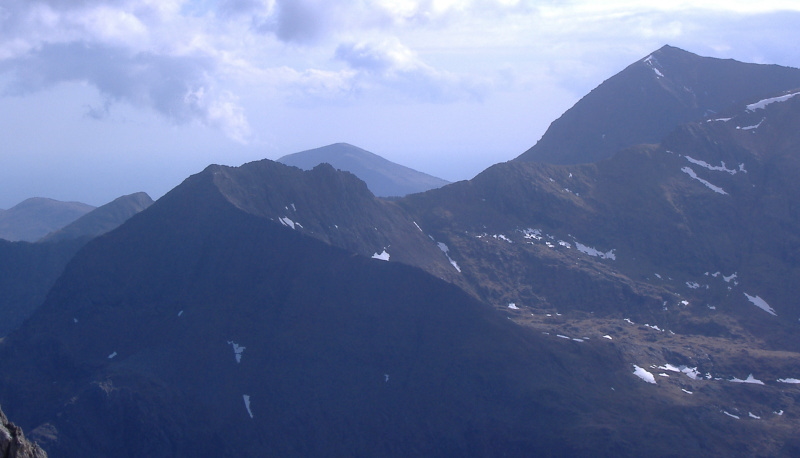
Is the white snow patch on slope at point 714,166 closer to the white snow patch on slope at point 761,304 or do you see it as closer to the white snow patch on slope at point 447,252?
the white snow patch on slope at point 761,304

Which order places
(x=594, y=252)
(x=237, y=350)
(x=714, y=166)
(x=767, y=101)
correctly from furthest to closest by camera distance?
1. (x=767, y=101)
2. (x=714, y=166)
3. (x=594, y=252)
4. (x=237, y=350)

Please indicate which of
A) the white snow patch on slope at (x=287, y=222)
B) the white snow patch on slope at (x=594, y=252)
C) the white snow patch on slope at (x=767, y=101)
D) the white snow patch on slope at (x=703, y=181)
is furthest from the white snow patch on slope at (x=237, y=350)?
the white snow patch on slope at (x=767, y=101)

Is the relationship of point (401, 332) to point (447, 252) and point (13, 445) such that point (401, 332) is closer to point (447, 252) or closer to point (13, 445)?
point (447, 252)

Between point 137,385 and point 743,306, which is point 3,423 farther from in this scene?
point 743,306

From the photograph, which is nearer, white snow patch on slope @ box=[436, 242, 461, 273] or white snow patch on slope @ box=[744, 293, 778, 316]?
white snow patch on slope @ box=[744, 293, 778, 316]

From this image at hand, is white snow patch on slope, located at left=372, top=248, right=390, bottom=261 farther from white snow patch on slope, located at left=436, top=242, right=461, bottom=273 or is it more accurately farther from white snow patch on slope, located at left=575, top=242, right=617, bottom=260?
white snow patch on slope, located at left=575, top=242, right=617, bottom=260

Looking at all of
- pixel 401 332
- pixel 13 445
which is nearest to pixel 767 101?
pixel 401 332

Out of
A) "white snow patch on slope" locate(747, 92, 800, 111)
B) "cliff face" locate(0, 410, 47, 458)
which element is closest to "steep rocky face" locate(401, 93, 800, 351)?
"white snow patch on slope" locate(747, 92, 800, 111)
